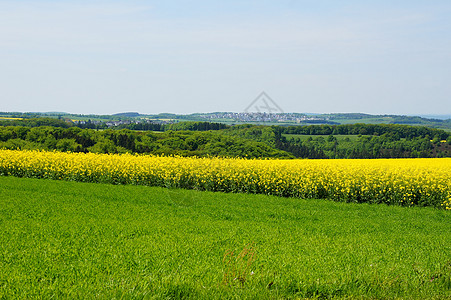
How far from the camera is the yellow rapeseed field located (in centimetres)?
1490

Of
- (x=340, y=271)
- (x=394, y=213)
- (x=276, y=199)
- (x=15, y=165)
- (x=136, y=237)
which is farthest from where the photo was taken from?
(x=15, y=165)

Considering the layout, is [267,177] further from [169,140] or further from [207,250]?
[169,140]

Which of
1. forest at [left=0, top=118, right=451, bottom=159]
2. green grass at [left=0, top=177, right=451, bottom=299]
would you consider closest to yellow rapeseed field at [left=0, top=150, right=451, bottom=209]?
green grass at [left=0, top=177, right=451, bottom=299]

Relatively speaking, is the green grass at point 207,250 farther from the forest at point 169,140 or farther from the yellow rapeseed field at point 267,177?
the forest at point 169,140

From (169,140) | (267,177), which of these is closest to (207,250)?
(267,177)

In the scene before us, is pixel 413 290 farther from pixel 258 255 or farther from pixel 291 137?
pixel 291 137

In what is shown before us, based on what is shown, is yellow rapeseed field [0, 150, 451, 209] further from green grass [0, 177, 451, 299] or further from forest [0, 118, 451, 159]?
forest [0, 118, 451, 159]

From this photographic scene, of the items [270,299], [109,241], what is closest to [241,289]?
[270,299]

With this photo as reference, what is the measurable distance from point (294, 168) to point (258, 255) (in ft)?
34.4

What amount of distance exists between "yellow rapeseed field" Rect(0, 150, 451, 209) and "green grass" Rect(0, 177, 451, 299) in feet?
9.31

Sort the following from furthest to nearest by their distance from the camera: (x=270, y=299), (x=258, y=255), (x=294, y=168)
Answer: (x=294, y=168) → (x=258, y=255) → (x=270, y=299)

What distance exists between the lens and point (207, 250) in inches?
261

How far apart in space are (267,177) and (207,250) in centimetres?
955

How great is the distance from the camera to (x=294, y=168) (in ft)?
54.3
